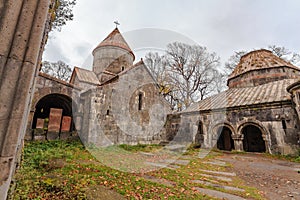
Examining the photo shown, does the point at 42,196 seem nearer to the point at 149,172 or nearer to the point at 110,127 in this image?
the point at 149,172

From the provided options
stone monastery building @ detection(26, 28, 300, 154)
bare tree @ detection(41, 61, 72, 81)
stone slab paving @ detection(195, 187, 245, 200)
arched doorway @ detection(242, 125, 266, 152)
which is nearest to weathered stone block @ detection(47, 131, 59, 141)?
stone monastery building @ detection(26, 28, 300, 154)

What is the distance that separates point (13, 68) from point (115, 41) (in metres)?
14.7

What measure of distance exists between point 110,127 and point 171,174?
4891 millimetres

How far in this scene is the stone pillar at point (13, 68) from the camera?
98 centimetres

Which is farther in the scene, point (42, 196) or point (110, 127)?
point (110, 127)

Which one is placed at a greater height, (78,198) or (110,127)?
(110,127)

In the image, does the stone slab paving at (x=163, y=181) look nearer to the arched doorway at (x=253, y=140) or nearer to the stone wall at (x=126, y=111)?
the stone wall at (x=126, y=111)

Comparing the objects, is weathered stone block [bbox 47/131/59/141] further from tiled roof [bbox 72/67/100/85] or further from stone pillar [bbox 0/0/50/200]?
stone pillar [bbox 0/0/50/200]

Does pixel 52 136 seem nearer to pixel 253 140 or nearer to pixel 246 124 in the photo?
pixel 246 124

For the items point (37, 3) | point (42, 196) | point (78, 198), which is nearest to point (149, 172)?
point (78, 198)

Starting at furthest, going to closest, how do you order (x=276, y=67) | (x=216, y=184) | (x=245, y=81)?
(x=245, y=81) → (x=276, y=67) → (x=216, y=184)

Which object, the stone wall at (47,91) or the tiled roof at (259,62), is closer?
the stone wall at (47,91)

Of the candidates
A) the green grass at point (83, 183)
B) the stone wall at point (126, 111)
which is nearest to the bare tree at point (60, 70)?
the stone wall at point (126, 111)

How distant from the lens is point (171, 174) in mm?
4234
